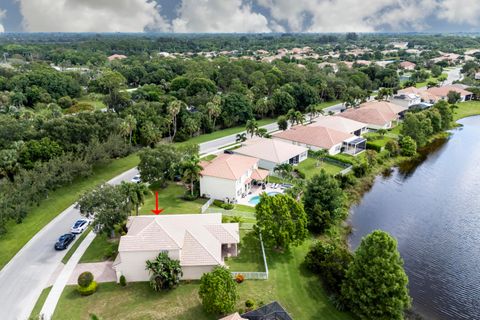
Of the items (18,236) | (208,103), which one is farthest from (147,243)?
(208,103)

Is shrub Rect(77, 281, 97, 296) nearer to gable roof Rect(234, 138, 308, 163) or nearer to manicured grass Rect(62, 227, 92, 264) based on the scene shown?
manicured grass Rect(62, 227, 92, 264)

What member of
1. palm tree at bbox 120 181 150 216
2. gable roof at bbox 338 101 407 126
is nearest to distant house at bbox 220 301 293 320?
palm tree at bbox 120 181 150 216

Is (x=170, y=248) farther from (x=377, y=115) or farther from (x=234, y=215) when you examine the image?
(x=377, y=115)

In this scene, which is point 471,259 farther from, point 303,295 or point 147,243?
point 147,243

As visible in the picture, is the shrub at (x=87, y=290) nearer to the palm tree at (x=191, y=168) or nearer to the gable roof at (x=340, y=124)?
the palm tree at (x=191, y=168)

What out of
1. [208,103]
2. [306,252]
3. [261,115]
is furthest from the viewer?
[261,115]

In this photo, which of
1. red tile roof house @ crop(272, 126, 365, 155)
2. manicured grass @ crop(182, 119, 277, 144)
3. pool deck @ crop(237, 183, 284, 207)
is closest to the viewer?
pool deck @ crop(237, 183, 284, 207)

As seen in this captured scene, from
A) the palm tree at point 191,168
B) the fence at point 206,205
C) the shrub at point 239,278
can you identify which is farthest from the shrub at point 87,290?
the palm tree at point 191,168
